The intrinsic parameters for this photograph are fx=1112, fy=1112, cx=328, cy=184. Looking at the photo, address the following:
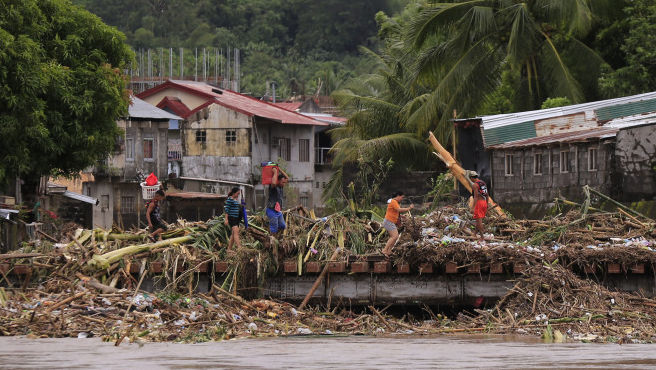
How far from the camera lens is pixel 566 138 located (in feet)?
87.2

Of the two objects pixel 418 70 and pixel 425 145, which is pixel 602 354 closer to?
pixel 418 70

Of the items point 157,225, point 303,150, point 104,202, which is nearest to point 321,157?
point 303,150

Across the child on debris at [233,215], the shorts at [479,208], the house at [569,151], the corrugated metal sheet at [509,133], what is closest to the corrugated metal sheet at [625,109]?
the house at [569,151]

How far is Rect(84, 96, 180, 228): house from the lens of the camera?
4519 centimetres

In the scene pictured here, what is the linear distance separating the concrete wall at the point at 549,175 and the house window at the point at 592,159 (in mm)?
75

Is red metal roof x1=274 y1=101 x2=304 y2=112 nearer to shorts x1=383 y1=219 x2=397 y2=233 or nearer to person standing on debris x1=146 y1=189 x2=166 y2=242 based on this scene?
person standing on debris x1=146 y1=189 x2=166 y2=242

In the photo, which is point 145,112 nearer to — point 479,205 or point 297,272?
point 479,205

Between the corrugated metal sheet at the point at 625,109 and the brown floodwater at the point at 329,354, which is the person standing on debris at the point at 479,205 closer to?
the brown floodwater at the point at 329,354

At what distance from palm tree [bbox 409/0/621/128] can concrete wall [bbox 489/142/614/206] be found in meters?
3.41

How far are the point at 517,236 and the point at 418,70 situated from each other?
1436cm

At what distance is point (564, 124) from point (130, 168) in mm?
22502

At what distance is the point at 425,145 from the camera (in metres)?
37.1

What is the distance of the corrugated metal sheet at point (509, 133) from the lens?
93.1ft

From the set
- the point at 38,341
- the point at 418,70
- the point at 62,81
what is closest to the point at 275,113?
the point at 418,70
